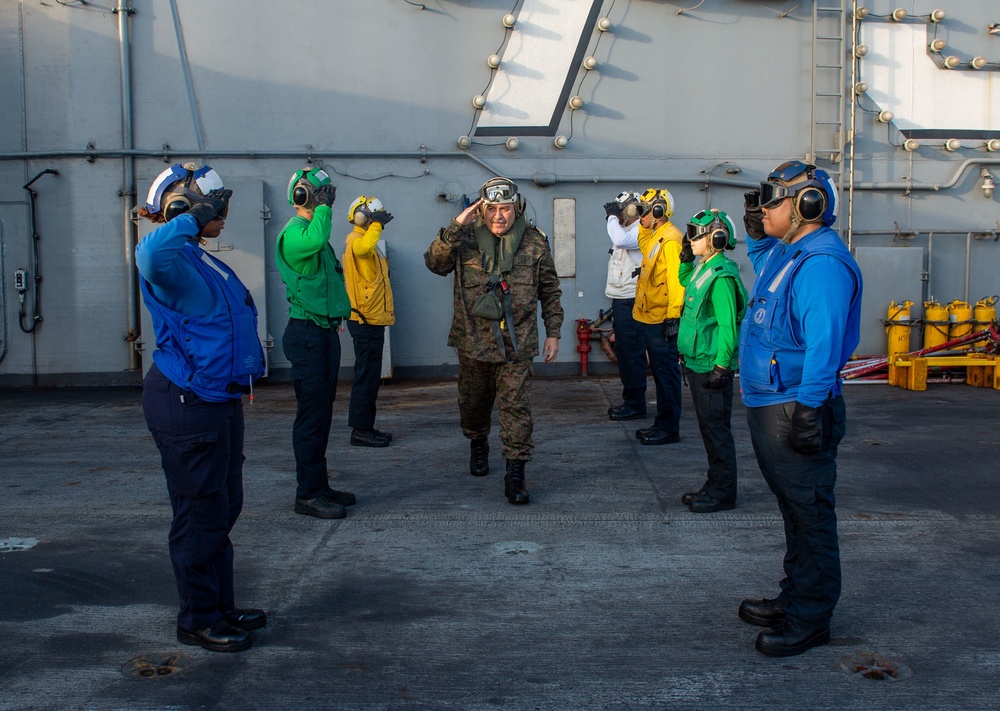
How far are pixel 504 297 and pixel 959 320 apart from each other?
7810mm

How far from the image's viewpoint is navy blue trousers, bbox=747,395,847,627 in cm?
365

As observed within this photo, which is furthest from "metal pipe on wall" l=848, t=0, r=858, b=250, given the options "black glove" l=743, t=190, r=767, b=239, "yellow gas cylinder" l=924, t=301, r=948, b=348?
"black glove" l=743, t=190, r=767, b=239

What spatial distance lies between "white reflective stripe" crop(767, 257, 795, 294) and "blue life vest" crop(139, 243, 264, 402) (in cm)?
219

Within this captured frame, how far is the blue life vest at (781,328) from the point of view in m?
3.64

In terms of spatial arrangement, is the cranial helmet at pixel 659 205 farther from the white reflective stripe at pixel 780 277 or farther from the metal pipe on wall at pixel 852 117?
the metal pipe on wall at pixel 852 117

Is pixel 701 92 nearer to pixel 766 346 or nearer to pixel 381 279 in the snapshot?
pixel 381 279

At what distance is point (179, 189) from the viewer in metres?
3.74

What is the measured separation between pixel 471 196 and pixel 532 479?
5.71 m

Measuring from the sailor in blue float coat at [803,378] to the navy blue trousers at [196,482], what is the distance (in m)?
2.21

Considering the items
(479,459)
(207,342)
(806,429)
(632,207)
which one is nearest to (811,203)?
(806,429)

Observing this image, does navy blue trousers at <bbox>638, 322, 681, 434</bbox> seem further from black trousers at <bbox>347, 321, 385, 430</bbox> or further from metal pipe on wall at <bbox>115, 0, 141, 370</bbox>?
metal pipe on wall at <bbox>115, 0, 141, 370</bbox>

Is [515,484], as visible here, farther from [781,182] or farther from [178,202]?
[178,202]

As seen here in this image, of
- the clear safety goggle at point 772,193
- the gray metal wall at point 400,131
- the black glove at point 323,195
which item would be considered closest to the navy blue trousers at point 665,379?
the black glove at point 323,195

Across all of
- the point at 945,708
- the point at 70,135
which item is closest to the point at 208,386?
the point at 945,708
